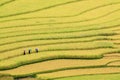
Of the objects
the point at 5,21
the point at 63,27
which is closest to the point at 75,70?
the point at 63,27

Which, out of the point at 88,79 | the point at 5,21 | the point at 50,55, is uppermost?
the point at 5,21

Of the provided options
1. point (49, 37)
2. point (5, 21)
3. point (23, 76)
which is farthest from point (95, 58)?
point (5, 21)

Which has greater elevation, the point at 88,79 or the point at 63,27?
the point at 63,27

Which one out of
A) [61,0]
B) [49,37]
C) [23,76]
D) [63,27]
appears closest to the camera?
[23,76]

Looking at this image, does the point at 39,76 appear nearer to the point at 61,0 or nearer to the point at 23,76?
the point at 23,76

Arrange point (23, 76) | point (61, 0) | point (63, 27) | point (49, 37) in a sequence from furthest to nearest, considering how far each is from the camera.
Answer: point (61, 0)
point (63, 27)
point (49, 37)
point (23, 76)

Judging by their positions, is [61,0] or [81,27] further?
[61,0]

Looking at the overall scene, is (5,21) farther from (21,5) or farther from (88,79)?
(88,79)
